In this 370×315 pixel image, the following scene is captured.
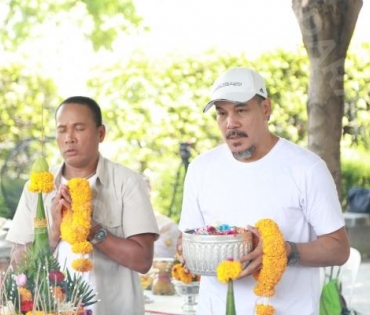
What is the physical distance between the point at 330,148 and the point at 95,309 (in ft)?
6.39

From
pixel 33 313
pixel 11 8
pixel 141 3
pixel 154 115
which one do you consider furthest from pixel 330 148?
pixel 154 115

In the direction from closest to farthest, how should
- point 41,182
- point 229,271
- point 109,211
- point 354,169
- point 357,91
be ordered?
point 229,271 → point 41,182 → point 109,211 → point 357,91 → point 354,169

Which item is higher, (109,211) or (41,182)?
(41,182)

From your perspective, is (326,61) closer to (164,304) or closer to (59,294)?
(164,304)

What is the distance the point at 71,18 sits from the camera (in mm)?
6570

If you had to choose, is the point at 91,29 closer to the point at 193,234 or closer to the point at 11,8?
the point at 11,8

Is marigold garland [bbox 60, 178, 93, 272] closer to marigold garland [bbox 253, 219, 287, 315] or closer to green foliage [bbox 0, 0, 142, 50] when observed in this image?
marigold garland [bbox 253, 219, 287, 315]

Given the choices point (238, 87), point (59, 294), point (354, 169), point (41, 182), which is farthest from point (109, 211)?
point (354, 169)

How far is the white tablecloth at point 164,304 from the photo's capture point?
4.84 m

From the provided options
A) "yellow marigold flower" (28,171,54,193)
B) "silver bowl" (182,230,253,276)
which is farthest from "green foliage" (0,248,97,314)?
"silver bowl" (182,230,253,276)

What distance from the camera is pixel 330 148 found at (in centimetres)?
449

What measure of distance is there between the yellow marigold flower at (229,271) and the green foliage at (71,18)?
400cm

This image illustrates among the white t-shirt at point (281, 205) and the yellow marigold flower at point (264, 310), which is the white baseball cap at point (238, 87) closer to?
the white t-shirt at point (281, 205)

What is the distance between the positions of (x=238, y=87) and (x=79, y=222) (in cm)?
64
